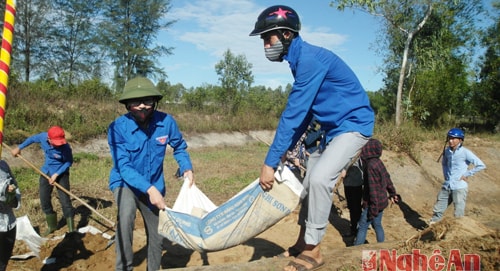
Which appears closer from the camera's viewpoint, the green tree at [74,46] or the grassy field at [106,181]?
the grassy field at [106,181]

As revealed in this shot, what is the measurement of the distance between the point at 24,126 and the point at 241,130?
35.2ft

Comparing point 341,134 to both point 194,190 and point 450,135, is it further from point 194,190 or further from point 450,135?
point 450,135

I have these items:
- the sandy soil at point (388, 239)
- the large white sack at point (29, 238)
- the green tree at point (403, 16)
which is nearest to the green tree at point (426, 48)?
the green tree at point (403, 16)

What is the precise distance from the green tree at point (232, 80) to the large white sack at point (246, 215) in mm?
19046

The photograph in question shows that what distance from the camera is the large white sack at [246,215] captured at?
279 centimetres

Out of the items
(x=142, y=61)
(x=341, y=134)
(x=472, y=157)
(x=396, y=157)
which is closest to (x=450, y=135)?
(x=472, y=157)

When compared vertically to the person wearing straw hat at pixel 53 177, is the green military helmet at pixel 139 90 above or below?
above

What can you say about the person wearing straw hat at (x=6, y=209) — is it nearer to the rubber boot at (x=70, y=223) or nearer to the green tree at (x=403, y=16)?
the rubber boot at (x=70, y=223)

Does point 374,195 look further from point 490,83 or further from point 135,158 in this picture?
point 490,83

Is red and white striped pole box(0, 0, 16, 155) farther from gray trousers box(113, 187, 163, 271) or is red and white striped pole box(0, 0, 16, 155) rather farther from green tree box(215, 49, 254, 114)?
green tree box(215, 49, 254, 114)

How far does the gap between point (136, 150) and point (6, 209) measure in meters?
1.42

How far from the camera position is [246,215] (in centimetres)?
281

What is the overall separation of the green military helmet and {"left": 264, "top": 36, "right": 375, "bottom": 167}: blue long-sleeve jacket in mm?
1213

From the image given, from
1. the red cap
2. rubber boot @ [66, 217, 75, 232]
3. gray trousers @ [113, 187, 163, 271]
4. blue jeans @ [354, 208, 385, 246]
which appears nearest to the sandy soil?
rubber boot @ [66, 217, 75, 232]
